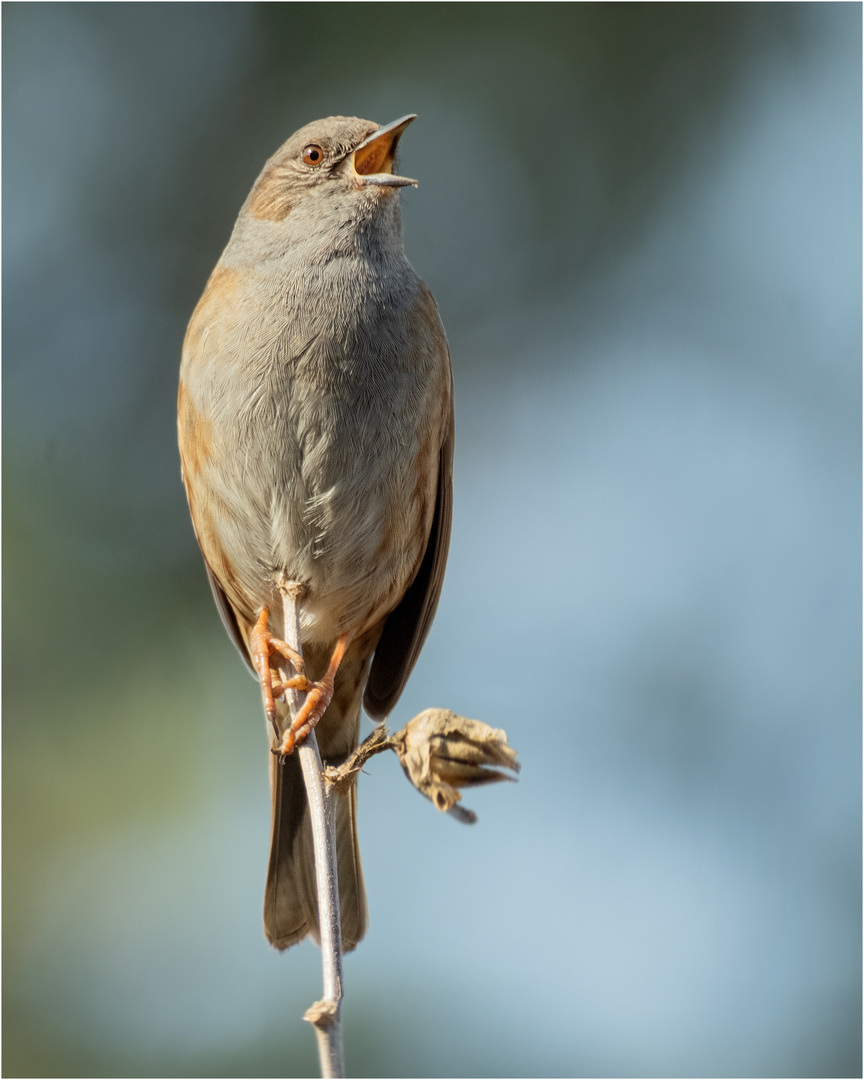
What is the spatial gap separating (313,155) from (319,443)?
1.03m

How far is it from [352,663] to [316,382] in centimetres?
113

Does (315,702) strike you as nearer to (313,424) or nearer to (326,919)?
(313,424)

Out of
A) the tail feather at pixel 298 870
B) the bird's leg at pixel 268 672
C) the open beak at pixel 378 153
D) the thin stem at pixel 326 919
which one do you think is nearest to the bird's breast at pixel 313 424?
the bird's leg at pixel 268 672

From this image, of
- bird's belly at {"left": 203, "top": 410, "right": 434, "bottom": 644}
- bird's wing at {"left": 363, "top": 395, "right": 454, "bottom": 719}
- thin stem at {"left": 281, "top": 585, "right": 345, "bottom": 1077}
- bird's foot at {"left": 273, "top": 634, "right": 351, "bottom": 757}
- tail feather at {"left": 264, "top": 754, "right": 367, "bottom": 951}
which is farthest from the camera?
bird's wing at {"left": 363, "top": 395, "right": 454, "bottom": 719}

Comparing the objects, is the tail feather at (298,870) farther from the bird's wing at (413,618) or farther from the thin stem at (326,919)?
the thin stem at (326,919)

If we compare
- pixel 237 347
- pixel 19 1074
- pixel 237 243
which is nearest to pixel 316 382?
pixel 237 347

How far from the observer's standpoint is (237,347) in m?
3.03

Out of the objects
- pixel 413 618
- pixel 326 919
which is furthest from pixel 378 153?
pixel 326 919

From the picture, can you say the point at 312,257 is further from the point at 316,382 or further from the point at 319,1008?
the point at 319,1008

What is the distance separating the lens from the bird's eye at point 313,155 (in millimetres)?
3422

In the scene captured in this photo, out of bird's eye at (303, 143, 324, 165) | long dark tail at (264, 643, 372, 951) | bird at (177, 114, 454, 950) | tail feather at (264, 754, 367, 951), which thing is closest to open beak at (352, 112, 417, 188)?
bird at (177, 114, 454, 950)

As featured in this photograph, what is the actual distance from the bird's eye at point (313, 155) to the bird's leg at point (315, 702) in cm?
153

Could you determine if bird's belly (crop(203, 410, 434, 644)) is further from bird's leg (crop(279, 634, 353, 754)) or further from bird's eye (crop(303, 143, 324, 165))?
bird's eye (crop(303, 143, 324, 165))

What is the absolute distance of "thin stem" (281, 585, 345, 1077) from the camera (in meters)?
1.66
